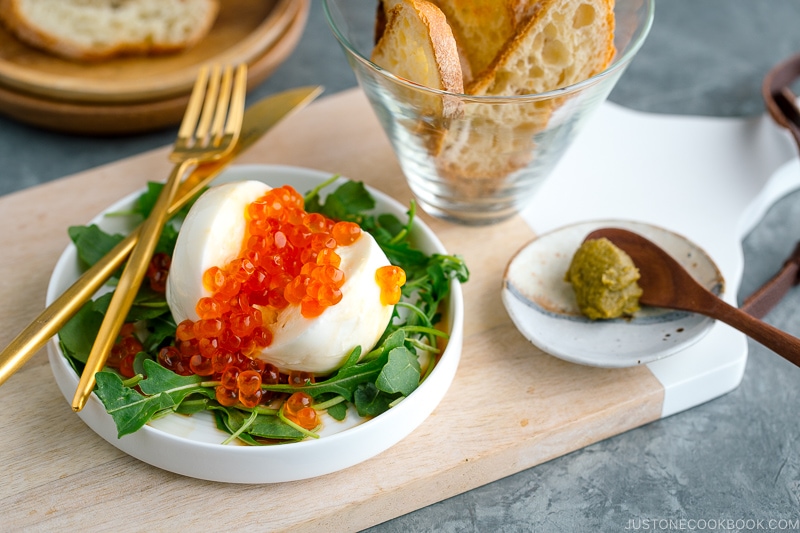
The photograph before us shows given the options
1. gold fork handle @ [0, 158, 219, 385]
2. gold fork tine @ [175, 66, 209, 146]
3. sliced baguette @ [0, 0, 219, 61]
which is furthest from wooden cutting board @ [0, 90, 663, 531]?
sliced baguette @ [0, 0, 219, 61]

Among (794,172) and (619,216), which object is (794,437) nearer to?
(619,216)

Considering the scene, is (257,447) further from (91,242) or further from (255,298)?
(91,242)

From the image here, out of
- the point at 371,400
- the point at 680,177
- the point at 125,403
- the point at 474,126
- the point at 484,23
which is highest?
the point at 484,23

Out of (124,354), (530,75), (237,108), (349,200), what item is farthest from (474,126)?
(124,354)

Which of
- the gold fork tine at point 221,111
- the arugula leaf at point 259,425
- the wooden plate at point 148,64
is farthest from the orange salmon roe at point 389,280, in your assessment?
the wooden plate at point 148,64

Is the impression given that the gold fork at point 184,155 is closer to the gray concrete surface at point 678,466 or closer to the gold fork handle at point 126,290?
the gold fork handle at point 126,290

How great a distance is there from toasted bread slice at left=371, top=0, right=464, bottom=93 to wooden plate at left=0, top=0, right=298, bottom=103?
73cm

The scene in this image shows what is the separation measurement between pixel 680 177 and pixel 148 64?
142 cm

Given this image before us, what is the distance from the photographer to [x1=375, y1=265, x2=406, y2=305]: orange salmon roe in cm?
124

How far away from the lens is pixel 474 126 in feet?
4.74

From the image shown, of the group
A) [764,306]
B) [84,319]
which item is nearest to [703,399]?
[764,306]

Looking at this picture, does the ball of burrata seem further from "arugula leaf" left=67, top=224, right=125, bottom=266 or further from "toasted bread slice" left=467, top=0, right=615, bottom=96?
"toasted bread slice" left=467, top=0, right=615, bottom=96

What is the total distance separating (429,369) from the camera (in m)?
1.35

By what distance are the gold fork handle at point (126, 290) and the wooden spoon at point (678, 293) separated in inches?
32.6
